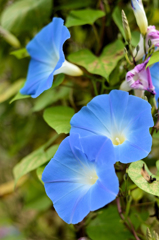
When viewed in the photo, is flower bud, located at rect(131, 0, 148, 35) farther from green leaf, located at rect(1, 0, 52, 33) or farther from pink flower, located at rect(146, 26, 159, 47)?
green leaf, located at rect(1, 0, 52, 33)

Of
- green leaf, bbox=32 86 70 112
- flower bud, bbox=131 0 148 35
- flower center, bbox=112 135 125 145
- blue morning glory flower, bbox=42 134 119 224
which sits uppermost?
flower bud, bbox=131 0 148 35

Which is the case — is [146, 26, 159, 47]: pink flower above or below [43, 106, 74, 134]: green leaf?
above

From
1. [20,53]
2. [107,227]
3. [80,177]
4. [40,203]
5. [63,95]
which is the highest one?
[20,53]

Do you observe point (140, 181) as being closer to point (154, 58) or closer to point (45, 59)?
point (154, 58)

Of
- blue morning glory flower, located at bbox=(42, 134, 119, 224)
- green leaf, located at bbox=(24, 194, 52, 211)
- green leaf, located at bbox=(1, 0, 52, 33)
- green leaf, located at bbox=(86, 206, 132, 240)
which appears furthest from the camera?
green leaf, located at bbox=(24, 194, 52, 211)

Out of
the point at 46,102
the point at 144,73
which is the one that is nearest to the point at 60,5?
the point at 46,102

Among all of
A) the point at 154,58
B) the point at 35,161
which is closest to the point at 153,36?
the point at 154,58

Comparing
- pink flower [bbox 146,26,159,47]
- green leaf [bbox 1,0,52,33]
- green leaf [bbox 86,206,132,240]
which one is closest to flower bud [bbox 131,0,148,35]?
pink flower [bbox 146,26,159,47]
